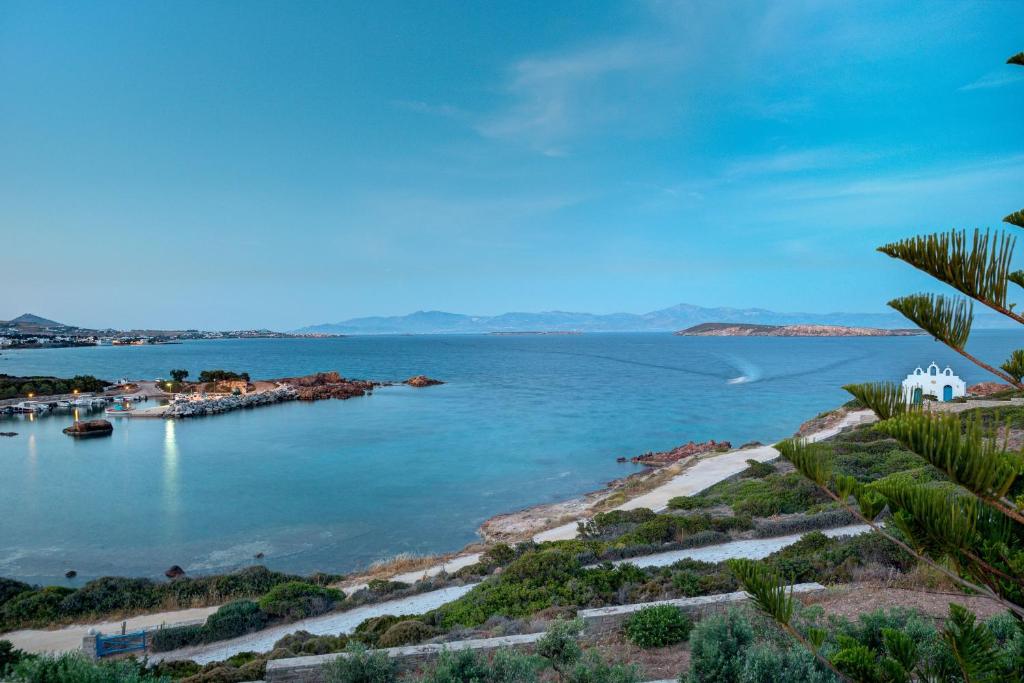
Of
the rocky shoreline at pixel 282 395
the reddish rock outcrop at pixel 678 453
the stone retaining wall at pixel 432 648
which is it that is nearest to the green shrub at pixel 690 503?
the stone retaining wall at pixel 432 648

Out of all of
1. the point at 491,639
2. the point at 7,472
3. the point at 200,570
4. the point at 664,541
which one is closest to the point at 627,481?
the point at 664,541

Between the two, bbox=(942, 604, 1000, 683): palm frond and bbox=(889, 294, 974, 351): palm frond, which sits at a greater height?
bbox=(889, 294, 974, 351): palm frond

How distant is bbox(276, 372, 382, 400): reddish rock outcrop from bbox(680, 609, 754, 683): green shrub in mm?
54590

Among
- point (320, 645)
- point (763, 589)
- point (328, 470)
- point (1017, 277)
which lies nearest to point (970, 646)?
point (763, 589)

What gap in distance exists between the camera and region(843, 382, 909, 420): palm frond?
236 cm

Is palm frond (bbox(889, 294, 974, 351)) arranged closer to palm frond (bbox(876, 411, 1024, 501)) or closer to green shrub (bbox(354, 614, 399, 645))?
palm frond (bbox(876, 411, 1024, 501))

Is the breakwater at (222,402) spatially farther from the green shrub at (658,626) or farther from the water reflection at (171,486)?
the green shrub at (658,626)

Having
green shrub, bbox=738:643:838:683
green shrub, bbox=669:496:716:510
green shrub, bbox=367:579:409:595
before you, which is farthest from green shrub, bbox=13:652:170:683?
green shrub, bbox=669:496:716:510

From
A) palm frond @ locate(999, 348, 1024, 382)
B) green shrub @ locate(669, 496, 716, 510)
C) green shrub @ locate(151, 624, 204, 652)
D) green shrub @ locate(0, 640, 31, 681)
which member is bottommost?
green shrub @ locate(151, 624, 204, 652)

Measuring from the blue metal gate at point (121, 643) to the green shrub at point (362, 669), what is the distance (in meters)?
6.40

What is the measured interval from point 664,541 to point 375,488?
15.6 m

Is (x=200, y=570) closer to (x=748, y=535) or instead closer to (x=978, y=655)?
(x=748, y=535)

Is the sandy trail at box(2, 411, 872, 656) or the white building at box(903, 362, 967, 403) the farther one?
the white building at box(903, 362, 967, 403)

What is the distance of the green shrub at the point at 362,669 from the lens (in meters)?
5.03
